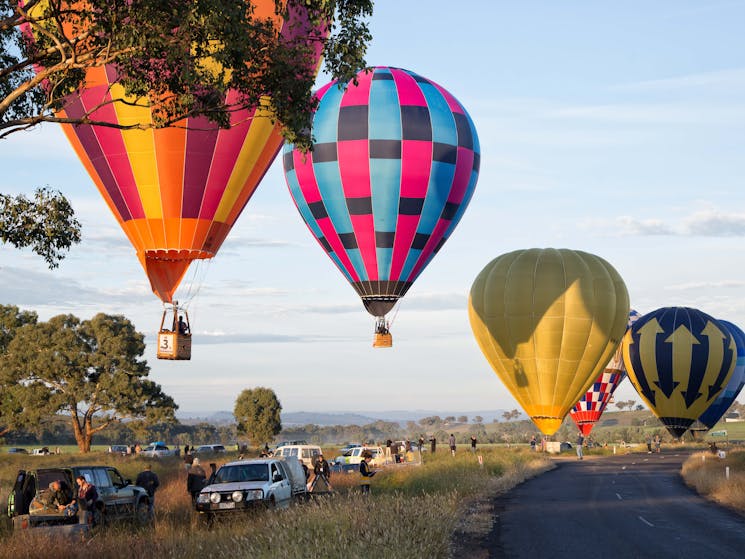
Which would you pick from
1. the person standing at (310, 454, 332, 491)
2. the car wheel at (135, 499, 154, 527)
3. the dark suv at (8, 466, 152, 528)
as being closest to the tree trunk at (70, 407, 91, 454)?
the person standing at (310, 454, 332, 491)

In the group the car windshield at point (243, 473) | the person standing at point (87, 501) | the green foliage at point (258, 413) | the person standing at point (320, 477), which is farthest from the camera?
the green foliage at point (258, 413)

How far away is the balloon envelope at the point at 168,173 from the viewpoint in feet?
98.7

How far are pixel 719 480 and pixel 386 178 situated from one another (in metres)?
19.5

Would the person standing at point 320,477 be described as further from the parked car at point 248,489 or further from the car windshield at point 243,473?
the car windshield at point 243,473

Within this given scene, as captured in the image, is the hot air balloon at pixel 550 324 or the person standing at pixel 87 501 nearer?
the person standing at pixel 87 501

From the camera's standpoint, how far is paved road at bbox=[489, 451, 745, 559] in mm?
19062

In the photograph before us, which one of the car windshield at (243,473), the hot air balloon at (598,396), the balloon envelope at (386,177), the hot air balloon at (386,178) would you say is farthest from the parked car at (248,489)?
the hot air balloon at (598,396)

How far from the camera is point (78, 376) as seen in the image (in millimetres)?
71438

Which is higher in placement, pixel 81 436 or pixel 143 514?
pixel 81 436

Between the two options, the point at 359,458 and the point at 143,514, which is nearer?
the point at 143,514

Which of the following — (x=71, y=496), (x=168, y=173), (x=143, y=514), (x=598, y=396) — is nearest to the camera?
(x=71, y=496)

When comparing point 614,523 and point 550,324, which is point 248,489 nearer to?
point 614,523

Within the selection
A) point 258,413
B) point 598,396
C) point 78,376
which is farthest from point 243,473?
point 258,413

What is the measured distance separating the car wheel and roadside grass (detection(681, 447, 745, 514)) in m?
17.0
